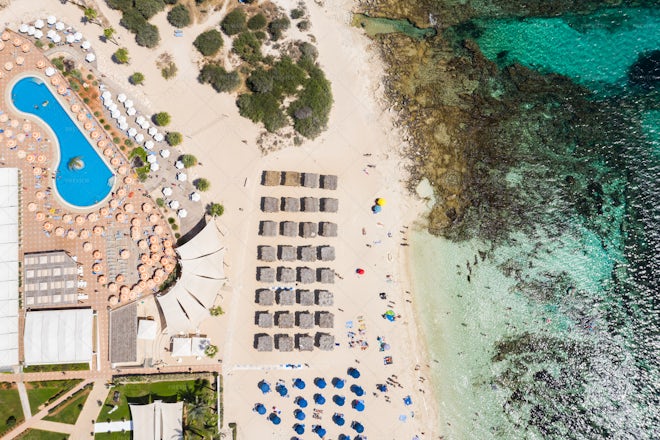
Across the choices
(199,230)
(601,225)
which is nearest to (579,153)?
(601,225)

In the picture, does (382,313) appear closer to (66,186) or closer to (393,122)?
(393,122)

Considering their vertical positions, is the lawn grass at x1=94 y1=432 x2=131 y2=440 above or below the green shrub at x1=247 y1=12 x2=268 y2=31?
below

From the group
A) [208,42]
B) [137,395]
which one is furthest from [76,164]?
[137,395]

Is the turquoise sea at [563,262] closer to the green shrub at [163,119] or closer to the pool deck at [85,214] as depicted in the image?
the pool deck at [85,214]

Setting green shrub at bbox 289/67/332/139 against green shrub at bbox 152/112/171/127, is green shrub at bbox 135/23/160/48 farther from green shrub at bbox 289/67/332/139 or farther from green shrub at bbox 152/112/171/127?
green shrub at bbox 289/67/332/139

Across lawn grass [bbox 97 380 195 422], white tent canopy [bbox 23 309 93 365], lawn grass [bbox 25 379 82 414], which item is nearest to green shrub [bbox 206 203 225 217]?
lawn grass [bbox 97 380 195 422]

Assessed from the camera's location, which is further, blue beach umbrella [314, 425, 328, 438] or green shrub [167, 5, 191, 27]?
green shrub [167, 5, 191, 27]

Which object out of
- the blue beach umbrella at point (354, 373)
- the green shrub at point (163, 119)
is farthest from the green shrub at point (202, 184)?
the blue beach umbrella at point (354, 373)
